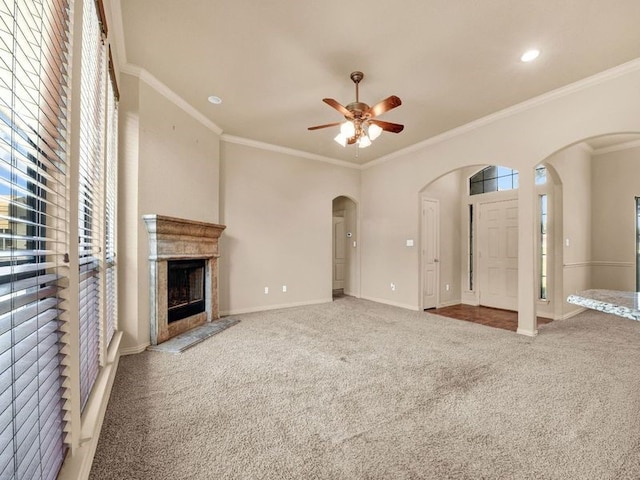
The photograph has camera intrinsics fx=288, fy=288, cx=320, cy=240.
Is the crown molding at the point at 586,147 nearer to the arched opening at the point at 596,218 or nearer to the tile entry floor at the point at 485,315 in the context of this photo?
the arched opening at the point at 596,218

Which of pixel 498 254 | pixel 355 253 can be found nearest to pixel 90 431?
pixel 355 253

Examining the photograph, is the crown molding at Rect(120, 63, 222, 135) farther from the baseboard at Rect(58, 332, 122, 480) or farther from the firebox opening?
the baseboard at Rect(58, 332, 122, 480)

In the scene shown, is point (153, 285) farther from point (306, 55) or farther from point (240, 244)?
point (306, 55)

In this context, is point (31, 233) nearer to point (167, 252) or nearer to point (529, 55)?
point (167, 252)

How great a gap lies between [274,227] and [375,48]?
3252 millimetres

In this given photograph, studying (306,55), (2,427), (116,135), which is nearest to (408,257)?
(306,55)

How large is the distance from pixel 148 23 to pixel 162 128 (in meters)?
1.17

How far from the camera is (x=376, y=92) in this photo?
3393 millimetres

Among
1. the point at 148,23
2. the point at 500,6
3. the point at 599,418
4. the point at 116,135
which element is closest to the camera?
the point at 599,418

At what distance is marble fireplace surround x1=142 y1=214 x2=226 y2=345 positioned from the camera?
319 cm

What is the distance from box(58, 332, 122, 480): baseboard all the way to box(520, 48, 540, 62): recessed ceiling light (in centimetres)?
428

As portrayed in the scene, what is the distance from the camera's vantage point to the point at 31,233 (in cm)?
115

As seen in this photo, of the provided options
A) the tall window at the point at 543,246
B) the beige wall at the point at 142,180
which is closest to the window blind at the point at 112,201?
the beige wall at the point at 142,180

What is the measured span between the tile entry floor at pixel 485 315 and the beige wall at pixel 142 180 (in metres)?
4.46
